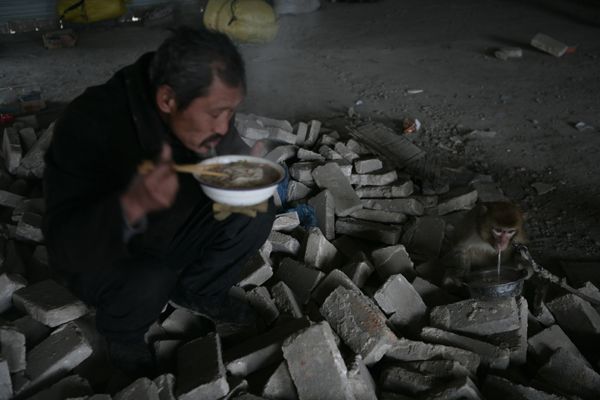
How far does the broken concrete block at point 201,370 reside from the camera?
2.26m

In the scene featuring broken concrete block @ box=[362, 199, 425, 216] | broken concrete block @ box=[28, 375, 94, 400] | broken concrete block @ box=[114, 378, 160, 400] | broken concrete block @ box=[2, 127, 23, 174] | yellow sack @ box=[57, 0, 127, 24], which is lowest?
broken concrete block @ box=[362, 199, 425, 216]

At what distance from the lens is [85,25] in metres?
9.25

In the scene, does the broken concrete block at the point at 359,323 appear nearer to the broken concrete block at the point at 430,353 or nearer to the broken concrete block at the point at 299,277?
the broken concrete block at the point at 430,353

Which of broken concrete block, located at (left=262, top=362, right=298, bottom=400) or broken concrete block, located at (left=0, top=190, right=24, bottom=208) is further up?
broken concrete block, located at (left=0, top=190, right=24, bottom=208)

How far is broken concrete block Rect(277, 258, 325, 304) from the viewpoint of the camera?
9.86 feet

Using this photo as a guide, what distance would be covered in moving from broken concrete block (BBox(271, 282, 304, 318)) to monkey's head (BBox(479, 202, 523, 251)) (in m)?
1.21

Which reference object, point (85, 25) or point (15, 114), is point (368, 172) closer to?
point (15, 114)

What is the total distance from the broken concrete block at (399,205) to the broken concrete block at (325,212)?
396mm

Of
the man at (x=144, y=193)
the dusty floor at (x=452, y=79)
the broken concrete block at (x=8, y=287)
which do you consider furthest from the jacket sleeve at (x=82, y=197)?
the dusty floor at (x=452, y=79)

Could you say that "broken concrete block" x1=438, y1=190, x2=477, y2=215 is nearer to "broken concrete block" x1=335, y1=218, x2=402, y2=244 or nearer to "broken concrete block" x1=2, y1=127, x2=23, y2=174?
"broken concrete block" x1=335, y1=218, x2=402, y2=244

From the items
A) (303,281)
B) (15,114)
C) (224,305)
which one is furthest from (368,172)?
(15,114)

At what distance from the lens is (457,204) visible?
414cm

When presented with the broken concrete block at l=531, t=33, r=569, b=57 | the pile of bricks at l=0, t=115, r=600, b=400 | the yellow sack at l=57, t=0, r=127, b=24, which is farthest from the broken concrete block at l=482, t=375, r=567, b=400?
the yellow sack at l=57, t=0, r=127, b=24

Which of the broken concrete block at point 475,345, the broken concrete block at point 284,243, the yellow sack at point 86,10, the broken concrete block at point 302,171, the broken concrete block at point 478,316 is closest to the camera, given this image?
the broken concrete block at point 475,345
